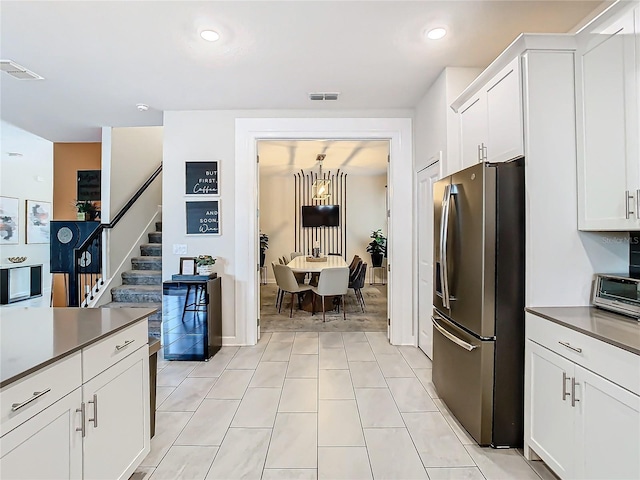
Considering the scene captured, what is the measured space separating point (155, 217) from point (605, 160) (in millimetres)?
6184

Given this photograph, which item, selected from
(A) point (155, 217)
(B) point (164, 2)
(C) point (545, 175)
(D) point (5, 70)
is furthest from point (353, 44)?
(A) point (155, 217)

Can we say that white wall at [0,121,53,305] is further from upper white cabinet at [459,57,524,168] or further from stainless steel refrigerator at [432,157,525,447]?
stainless steel refrigerator at [432,157,525,447]

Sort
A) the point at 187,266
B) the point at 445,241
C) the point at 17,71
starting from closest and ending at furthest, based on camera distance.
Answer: the point at 445,241, the point at 17,71, the point at 187,266

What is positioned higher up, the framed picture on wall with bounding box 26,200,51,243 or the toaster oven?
the framed picture on wall with bounding box 26,200,51,243

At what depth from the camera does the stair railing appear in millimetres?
4527

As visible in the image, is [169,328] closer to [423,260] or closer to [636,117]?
[423,260]

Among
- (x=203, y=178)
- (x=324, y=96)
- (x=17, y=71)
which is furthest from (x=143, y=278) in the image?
(x=324, y=96)

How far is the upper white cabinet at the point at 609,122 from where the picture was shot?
5.47 ft

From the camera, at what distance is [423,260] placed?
379 cm

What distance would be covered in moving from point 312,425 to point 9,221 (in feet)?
23.4

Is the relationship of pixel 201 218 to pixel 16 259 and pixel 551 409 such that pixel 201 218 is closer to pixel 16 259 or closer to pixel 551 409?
pixel 551 409

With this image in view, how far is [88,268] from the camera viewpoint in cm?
471

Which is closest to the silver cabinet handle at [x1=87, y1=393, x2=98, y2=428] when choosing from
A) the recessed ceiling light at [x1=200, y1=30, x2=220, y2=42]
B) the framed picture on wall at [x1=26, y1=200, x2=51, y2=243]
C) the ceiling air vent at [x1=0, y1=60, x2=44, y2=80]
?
the recessed ceiling light at [x1=200, y1=30, x2=220, y2=42]

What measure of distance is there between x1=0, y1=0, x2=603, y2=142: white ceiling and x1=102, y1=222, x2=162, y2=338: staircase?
2328 mm
